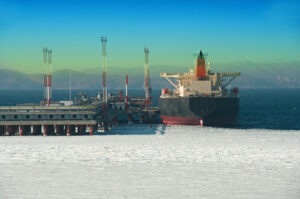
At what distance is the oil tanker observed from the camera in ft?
256

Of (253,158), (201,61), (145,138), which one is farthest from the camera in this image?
(201,61)

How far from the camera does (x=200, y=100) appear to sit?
78.4 m

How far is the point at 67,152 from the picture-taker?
43.2 m

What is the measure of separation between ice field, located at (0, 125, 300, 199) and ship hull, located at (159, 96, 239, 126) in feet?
76.8

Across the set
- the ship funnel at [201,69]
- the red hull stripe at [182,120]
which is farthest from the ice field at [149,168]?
the ship funnel at [201,69]

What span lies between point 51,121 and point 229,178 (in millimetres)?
35096

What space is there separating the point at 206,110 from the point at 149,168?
146 ft

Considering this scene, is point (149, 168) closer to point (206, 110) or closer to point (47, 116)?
point (47, 116)

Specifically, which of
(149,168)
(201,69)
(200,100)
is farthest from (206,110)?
(149,168)

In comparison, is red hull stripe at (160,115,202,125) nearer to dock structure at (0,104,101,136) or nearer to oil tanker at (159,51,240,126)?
oil tanker at (159,51,240,126)

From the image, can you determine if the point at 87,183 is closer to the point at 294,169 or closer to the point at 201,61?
the point at 294,169

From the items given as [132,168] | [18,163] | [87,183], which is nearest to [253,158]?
[132,168]

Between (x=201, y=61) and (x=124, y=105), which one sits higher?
(x=201, y=61)

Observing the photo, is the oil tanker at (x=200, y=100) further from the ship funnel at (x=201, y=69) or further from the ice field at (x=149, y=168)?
the ice field at (x=149, y=168)
